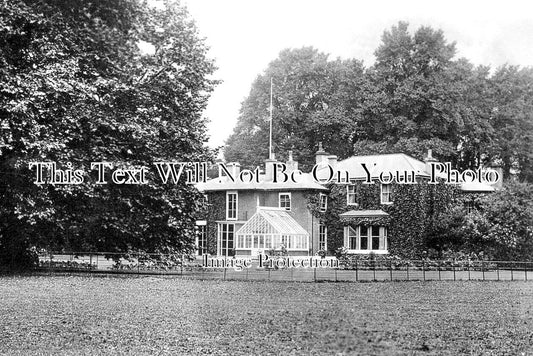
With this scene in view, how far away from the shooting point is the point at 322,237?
38562mm

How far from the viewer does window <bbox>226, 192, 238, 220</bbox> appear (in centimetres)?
3866

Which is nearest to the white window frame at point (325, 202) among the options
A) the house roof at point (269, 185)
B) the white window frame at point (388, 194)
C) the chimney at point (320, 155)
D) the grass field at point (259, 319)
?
the house roof at point (269, 185)

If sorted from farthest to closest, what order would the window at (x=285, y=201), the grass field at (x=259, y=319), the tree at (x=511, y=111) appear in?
1. the window at (x=285, y=201)
2. the tree at (x=511, y=111)
3. the grass field at (x=259, y=319)

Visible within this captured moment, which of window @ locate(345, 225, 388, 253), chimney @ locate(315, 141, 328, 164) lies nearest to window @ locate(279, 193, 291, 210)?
window @ locate(345, 225, 388, 253)

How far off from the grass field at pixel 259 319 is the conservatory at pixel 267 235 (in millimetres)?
13225

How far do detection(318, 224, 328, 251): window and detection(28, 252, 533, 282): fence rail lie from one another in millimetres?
6226

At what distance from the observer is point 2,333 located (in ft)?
36.1

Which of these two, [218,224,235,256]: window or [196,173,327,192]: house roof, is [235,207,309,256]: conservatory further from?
[196,173,327,192]: house roof

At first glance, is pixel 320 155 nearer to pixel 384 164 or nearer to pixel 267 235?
pixel 384 164

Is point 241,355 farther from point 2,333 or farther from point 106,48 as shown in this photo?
point 106,48

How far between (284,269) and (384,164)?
638 centimetres

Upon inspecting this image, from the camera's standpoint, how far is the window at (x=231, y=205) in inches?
1522

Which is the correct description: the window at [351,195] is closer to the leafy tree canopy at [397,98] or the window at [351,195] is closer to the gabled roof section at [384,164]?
the gabled roof section at [384,164]

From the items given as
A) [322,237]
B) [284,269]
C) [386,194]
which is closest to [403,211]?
[386,194]
